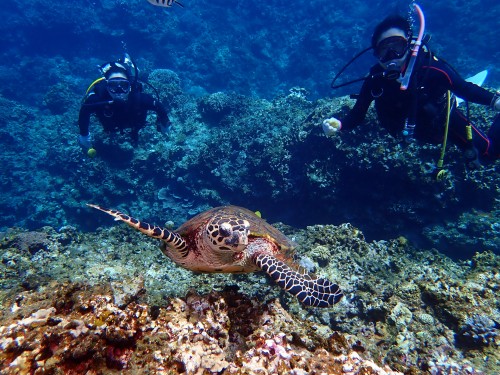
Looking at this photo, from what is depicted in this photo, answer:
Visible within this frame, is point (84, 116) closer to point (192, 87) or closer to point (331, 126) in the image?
point (331, 126)

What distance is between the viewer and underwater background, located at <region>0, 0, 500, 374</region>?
3900mm

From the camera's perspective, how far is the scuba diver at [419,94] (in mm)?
4703

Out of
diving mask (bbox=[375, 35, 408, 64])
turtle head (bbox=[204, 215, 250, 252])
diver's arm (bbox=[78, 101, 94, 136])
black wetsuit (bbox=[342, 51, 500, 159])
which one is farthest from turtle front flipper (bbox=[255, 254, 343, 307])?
diver's arm (bbox=[78, 101, 94, 136])

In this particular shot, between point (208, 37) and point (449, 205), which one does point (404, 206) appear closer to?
point (449, 205)

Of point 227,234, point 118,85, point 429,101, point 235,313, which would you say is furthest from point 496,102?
point 118,85

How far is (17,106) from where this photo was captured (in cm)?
1756

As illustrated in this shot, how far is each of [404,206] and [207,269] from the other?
5.87 metres

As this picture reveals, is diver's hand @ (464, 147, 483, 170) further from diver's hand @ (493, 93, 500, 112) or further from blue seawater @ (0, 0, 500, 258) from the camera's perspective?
blue seawater @ (0, 0, 500, 258)

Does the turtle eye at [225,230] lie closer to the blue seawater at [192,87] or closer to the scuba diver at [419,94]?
the scuba diver at [419,94]


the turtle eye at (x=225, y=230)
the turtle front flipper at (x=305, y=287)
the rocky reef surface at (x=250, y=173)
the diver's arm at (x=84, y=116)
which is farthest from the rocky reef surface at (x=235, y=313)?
the diver's arm at (x=84, y=116)

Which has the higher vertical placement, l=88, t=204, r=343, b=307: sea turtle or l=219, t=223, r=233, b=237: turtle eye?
l=219, t=223, r=233, b=237: turtle eye

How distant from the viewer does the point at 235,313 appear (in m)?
2.34

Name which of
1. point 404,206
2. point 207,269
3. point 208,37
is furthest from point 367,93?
point 208,37

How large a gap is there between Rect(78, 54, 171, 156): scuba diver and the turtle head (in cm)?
582
